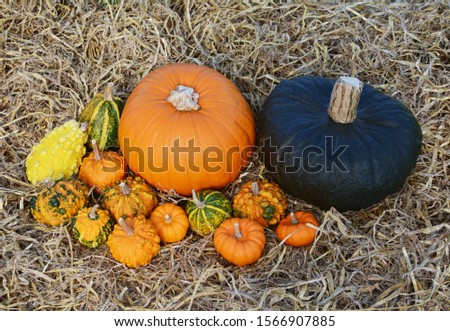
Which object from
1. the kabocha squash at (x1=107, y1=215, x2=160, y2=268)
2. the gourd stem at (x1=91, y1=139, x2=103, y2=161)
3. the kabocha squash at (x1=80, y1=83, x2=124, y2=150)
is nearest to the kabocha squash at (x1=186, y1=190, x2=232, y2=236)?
the kabocha squash at (x1=107, y1=215, x2=160, y2=268)

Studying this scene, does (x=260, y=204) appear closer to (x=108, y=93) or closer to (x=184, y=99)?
(x=184, y=99)

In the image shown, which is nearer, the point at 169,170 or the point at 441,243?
the point at 441,243

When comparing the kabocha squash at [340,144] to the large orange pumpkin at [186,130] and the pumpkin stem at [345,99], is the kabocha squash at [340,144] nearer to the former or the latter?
the pumpkin stem at [345,99]

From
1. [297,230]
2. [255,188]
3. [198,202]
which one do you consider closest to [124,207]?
[198,202]

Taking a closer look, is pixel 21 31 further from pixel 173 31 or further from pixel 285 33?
pixel 285 33

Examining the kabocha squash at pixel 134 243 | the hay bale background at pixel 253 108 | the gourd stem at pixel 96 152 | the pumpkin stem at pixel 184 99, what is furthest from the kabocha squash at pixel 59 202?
the pumpkin stem at pixel 184 99
